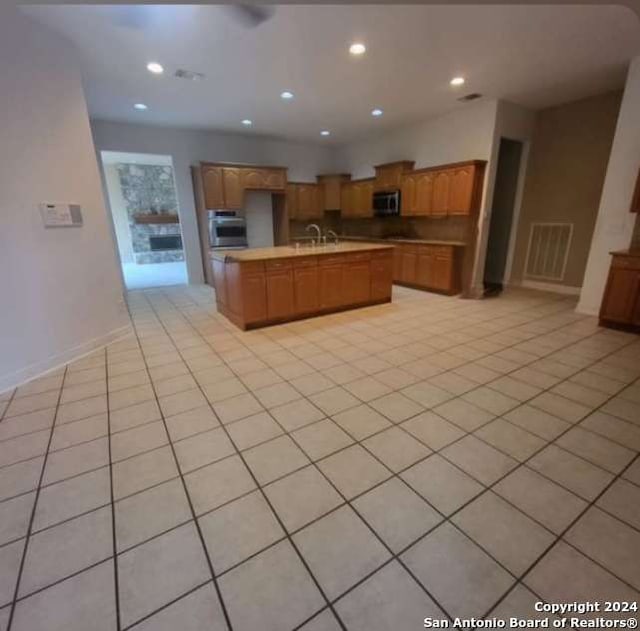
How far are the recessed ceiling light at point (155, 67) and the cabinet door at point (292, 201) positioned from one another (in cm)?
368

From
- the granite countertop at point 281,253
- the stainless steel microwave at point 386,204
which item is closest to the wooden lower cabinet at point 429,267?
the stainless steel microwave at point 386,204

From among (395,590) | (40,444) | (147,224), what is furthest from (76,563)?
(147,224)

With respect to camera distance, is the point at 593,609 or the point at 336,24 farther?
the point at 336,24

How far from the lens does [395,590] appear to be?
4.03 feet

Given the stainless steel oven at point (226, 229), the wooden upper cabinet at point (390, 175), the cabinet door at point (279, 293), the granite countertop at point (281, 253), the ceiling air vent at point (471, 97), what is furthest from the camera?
the stainless steel oven at point (226, 229)

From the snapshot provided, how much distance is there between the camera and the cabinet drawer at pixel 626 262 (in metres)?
3.50

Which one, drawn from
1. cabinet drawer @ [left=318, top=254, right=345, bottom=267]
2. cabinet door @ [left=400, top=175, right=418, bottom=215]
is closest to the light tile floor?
cabinet drawer @ [left=318, top=254, right=345, bottom=267]

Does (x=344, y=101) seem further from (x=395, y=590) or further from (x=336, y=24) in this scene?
(x=395, y=590)

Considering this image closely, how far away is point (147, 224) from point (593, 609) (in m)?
11.2

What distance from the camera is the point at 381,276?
496 centimetres

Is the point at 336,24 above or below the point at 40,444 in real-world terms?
above

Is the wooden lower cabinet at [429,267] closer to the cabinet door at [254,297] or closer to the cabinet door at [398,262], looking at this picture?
the cabinet door at [398,262]

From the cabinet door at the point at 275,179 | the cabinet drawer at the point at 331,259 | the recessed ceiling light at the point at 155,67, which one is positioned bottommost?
the cabinet drawer at the point at 331,259

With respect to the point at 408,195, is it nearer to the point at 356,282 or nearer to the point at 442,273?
the point at 442,273
